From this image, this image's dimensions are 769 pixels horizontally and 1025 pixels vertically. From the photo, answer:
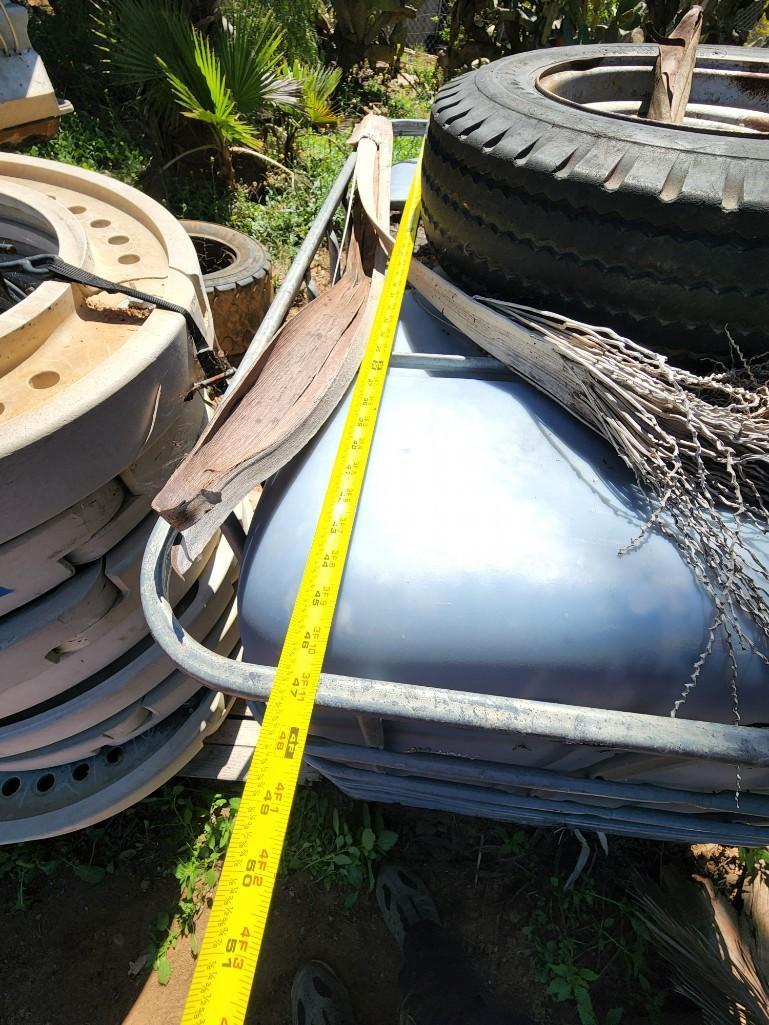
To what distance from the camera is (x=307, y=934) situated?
1981mm

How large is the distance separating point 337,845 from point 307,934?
260 mm

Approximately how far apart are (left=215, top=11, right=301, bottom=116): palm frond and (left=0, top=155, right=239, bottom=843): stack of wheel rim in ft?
8.56

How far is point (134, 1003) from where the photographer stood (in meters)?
1.88

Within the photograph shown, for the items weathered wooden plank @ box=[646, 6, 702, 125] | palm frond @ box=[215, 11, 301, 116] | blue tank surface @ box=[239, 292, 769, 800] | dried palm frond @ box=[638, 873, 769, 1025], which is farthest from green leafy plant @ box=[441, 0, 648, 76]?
dried palm frond @ box=[638, 873, 769, 1025]

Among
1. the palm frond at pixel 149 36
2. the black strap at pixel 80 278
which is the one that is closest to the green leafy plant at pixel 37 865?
the black strap at pixel 80 278

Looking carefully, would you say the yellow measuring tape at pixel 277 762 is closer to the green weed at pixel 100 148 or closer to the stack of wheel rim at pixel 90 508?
the stack of wheel rim at pixel 90 508

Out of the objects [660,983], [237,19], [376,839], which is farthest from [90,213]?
[237,19]

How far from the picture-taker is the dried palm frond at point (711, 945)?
1581mm

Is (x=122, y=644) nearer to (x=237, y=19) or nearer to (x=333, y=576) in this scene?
(x=333, y=576)

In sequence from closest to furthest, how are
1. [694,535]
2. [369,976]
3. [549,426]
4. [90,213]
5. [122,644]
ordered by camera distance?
1. [694,535]
2. [549,426]
3. [122,644]
4. [90,213]
5. [369,976]

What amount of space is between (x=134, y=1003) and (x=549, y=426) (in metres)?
2.04

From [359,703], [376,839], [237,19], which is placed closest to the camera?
[359,703]

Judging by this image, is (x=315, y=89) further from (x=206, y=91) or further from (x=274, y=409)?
(x=274, y=409)

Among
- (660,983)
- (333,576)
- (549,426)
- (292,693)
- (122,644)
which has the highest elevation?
(549,426)
